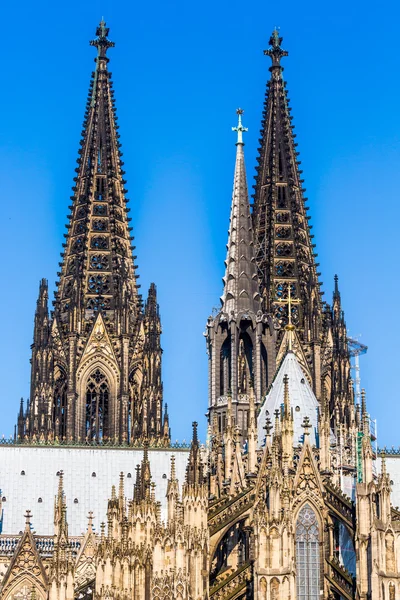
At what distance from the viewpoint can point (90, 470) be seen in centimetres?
6531

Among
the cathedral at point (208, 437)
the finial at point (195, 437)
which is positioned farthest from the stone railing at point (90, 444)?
the finial at point (195, 437)

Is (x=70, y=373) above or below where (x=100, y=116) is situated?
below

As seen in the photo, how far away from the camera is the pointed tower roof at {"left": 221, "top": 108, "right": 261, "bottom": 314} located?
219 ft

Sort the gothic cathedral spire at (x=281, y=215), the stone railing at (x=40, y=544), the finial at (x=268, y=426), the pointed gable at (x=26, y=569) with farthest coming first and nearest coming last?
the gothic cathedral spire at (x=281, y=215) → the stone railing at (x=40, y=544) → the pointed gable at (x=26, y=569) → the finial at (x=268, y=426)

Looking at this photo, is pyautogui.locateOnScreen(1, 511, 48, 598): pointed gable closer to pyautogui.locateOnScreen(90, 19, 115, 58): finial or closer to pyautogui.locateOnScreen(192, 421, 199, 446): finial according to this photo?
pyautogui.locateOnScreen(192, 421, 199, 446): finial

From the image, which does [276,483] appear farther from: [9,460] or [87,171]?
[87,171]

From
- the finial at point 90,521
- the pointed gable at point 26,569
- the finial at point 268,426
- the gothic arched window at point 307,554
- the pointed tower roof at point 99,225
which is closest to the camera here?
the gothic arched window at point 307,554

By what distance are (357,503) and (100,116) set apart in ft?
119

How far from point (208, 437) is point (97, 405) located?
13.3 metres

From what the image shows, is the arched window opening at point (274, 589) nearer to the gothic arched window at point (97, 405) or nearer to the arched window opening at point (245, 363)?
the arched window opening at point (245, 363)

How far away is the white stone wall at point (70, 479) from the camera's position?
63.0 metres

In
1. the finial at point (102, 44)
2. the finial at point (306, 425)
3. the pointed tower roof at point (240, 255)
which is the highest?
the finial at point (102, 44)

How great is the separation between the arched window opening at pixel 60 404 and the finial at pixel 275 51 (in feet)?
68.7

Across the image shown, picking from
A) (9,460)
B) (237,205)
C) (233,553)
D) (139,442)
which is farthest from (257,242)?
(233,553)
